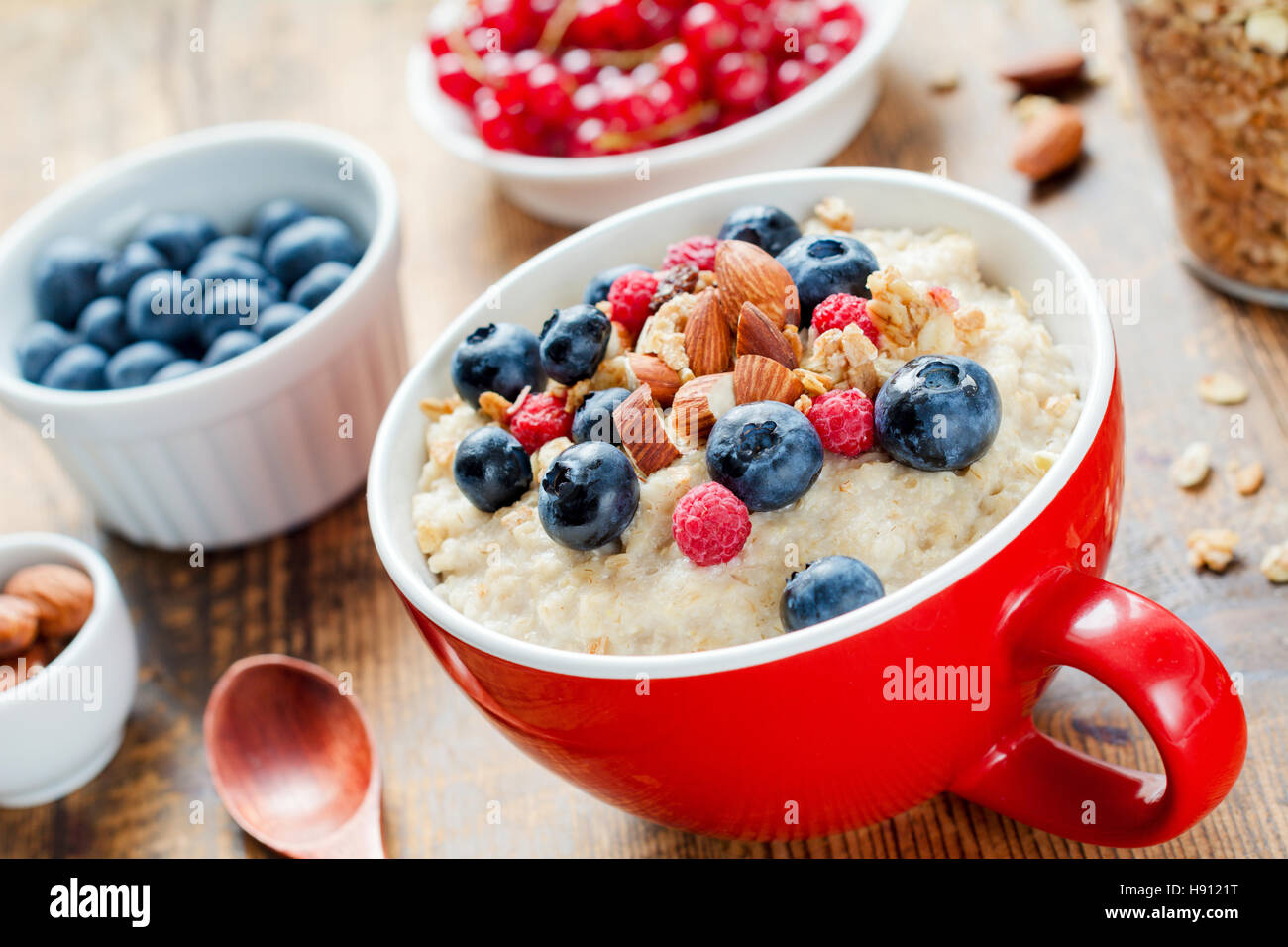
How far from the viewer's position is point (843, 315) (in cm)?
86

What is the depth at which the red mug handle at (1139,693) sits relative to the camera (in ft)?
2.26

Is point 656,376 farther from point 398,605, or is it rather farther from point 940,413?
point 398,605

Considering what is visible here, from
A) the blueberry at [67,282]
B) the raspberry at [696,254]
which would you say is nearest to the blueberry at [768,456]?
the raspberry at [696,254]

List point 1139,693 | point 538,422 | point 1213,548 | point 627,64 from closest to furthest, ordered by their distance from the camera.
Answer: point 1139,693 < point 538,422 < point 1213,548 < point 627,64

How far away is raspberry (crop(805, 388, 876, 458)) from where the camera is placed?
805 millimetres

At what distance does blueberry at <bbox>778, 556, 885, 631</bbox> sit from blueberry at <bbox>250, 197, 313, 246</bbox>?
0.94 meters

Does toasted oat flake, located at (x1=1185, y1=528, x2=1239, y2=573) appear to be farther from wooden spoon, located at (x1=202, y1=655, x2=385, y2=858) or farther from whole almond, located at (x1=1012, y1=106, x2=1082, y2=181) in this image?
wooden spoon, located at (x1=202, y1=655, x2=385, y2=858)

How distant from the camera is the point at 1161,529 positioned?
3.56 feet

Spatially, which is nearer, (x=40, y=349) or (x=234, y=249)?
(x=40, y=349)

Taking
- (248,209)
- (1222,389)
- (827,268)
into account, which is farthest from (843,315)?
(248,209)

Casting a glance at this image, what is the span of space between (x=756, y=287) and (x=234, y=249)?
78 centimetres

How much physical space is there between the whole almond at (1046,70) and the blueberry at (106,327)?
1.14 metres

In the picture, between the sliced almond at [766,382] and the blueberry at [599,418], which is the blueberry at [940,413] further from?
the blueberry at [599,418]
